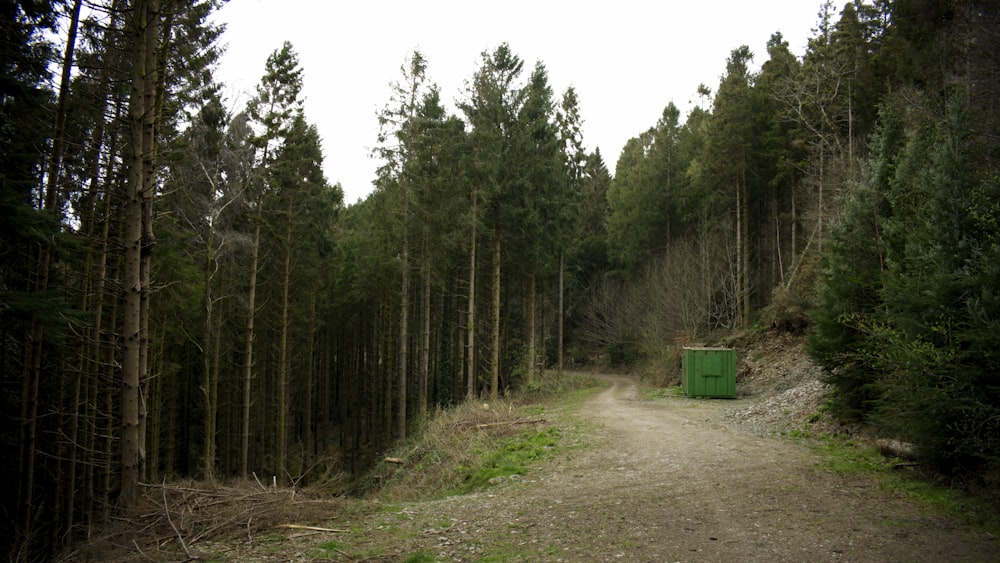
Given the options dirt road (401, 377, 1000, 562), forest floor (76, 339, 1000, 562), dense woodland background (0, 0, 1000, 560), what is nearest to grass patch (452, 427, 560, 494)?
forest floor (76, 339, 1000, 562)

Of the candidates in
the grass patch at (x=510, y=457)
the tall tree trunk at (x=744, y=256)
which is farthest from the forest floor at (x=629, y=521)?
the tall tree trunk at (x=744, y=256)

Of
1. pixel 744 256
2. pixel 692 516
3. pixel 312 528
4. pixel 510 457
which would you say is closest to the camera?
pixel 312 528

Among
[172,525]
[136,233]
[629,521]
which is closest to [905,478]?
[629,521]

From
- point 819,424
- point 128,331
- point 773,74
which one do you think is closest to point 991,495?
point 819,424

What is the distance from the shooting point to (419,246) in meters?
21.8

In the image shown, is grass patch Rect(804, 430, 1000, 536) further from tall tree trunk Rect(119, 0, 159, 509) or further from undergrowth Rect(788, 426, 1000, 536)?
tall tree trunk Rect(119, 0, 159, 509)

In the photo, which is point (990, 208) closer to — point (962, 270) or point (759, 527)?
point (962, 270)

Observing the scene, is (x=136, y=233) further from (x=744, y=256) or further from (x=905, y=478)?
(x=744, y=256)

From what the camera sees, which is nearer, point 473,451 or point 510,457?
point 510,457

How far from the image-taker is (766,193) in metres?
31.4

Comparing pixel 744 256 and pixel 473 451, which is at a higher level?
pixel 744 256

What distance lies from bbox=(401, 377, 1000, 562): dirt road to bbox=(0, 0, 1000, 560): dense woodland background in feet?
4.35

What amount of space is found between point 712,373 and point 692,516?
13336mm

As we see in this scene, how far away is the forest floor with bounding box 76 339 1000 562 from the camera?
513 centimetres
